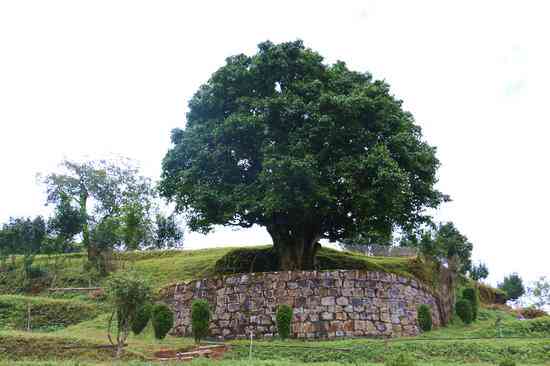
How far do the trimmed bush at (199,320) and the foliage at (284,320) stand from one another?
2.94 m

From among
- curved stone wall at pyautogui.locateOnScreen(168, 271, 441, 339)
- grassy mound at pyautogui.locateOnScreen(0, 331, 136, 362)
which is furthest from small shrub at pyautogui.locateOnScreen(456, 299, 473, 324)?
grassy mound at pyautogui.locateOnScreen(0, 331, 136, 362)

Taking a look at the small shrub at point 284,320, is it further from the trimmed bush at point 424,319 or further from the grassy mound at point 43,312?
the grassy mound at point 43,312

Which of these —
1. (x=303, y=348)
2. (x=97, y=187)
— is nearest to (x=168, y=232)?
(x=97, y=187)

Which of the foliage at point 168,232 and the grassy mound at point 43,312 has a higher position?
the foliage at point 168,232

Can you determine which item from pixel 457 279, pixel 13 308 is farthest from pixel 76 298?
pixel 457 279

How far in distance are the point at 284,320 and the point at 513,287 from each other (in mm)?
33049

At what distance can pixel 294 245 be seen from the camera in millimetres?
26812

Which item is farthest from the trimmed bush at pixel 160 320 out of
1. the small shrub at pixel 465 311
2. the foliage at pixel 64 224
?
the foliage at pixel 64 224

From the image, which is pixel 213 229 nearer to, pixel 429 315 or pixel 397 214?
pixel 397 214

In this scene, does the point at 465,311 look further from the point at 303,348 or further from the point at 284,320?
the point at 303,348

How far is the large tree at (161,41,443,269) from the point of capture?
76.7 feet

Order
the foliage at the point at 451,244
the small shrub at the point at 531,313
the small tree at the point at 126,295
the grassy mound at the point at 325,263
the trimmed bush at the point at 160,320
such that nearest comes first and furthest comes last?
the small tree at the point at 126,295 → the trimmed bush at the point at 160,320 → the grassy mound at the point at 325,263 → the small shrub at the point at 531,313 → the foliage at the point at 451,244

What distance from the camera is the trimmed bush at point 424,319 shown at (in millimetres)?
23625

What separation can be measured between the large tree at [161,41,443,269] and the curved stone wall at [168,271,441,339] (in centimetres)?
288
